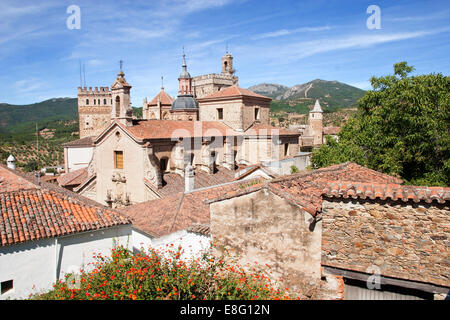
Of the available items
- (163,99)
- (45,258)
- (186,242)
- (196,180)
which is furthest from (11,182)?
(163,99)

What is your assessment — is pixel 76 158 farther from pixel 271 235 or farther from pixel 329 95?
pixel 329 95

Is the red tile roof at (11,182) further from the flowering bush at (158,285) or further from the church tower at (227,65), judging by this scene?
the church tower at (227,65)

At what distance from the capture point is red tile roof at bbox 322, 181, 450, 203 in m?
6.33

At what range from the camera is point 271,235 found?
8.32m

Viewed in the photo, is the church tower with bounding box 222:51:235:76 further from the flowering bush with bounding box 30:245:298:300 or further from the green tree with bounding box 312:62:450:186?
the flowering bush with bounding box 30:245:298:300

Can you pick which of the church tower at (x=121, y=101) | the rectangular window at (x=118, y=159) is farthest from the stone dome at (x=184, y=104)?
the rectangular window at (x=118, y=159)

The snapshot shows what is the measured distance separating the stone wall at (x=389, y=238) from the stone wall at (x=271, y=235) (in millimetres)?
493

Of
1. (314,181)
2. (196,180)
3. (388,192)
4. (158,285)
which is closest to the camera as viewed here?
(158,285)

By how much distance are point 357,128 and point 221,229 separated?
36.8 feet

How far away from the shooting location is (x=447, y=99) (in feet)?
42.7

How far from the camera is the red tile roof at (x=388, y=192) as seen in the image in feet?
20.8

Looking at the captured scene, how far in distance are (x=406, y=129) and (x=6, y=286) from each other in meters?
15.9

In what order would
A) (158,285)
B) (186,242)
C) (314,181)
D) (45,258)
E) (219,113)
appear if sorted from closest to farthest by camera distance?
1. (158,285)
2. (314,181)
3. (45,258)
4. (186,242)
5. (219,113)
